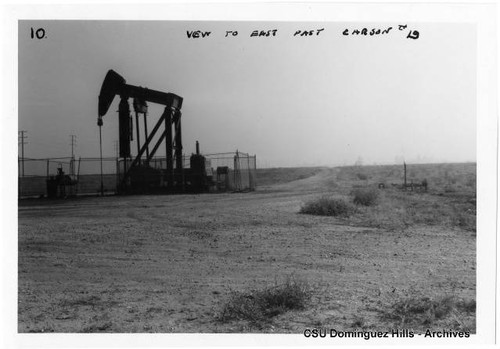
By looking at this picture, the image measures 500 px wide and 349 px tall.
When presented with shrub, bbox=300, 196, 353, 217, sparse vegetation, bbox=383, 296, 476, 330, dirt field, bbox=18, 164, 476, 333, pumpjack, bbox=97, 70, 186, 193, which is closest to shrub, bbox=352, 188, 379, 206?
shrub, bbox=300, 196, 353, 217

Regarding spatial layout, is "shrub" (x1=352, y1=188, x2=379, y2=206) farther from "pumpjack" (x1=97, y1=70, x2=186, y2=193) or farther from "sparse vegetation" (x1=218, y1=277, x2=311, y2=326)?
"sparse vegetation" (x1=218, y1=277, x2=311, y2=326)

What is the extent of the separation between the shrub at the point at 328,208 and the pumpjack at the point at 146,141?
599 centimetres

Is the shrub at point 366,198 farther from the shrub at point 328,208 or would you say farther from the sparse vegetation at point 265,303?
the sparse vegetation at point 265,303

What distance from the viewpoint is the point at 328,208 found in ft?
37.3

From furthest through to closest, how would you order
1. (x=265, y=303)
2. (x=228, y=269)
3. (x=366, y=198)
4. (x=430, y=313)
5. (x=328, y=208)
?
(x=366, y=198)
(x=328, y=208)
(x=228, y=269)
(x=265, y=303)
(x=430, y=313)

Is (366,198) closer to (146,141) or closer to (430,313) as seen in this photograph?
(146,141)

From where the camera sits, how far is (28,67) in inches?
257

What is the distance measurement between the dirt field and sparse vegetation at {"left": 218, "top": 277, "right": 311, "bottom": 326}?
2.7 inches

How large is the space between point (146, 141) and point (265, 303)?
36.8 feet

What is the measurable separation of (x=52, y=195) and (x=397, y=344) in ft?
46.0

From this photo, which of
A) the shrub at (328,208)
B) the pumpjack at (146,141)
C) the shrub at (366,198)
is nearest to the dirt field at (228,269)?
the shrub at (328,208)

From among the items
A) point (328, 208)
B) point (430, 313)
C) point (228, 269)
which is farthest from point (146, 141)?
point (430, 313)

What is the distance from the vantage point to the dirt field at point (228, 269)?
16.1 feet

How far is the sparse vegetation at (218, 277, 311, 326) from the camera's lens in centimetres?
488
